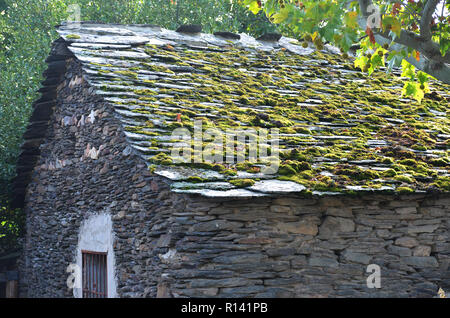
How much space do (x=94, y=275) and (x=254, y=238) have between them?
2842mm

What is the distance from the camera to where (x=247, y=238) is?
220 inches

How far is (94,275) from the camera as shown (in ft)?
24.7

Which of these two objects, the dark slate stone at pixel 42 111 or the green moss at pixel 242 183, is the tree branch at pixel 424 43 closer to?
the green moss at pixel 242 183

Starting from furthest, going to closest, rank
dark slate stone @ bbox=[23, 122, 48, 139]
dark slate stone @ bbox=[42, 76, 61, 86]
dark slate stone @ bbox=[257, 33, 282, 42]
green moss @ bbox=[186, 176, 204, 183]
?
dark slate stone @ bbox=[257, 33, 282, 42] → dark slate stone @ bbox=[23, 122, 48, 139] → dark slate stone @ bbox=[42, 76, 61, 86] → green moss @ bbox=[186, 176, 204, 183]

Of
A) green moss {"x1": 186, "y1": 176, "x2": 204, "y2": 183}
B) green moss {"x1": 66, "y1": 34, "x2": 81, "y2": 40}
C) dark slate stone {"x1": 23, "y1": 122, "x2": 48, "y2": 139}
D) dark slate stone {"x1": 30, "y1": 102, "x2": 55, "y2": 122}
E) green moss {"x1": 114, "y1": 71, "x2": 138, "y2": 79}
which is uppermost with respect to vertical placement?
green moss {"x1": 66, "y1": 34, "x2": 81, "y2": 40}

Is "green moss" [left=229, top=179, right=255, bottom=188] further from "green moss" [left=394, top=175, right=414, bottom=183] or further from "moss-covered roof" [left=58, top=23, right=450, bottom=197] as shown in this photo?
"green moss" [left=394, top=175, right=414, bottom=183]

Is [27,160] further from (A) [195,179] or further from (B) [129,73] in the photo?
(A) [195,179]

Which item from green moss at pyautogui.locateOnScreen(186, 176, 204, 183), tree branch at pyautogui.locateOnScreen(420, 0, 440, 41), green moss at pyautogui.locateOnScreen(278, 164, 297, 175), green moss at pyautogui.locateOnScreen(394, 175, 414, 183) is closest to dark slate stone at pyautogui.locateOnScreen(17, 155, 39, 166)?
green moss at pyautogui.locateOnScreen(186, 176, 204, 183)

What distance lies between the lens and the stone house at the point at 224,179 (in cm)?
556

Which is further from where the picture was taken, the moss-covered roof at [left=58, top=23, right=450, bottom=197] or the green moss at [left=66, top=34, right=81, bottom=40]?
the green moss at [left=66, top=34, right=81, bottom=40]

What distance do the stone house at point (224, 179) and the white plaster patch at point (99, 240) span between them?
0.03 metres

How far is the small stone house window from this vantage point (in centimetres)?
729

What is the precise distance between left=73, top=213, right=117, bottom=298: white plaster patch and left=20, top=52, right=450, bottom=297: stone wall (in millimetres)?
128

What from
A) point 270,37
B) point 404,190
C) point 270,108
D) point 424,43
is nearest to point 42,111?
point 270,108
